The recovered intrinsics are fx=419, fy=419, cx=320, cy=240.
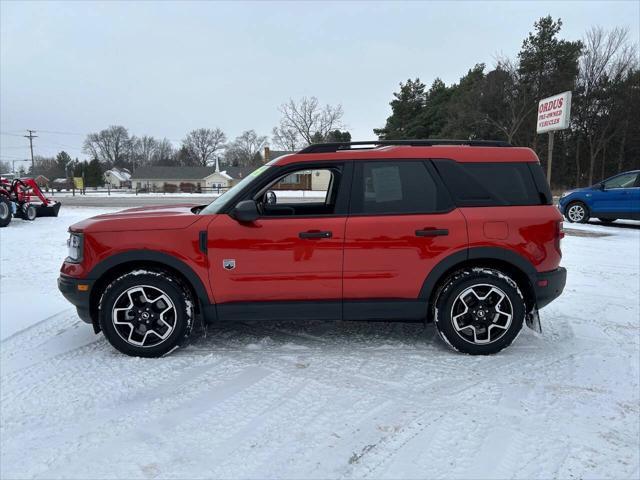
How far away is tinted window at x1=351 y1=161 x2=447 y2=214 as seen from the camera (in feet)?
11.7

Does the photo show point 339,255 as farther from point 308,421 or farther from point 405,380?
point 308,421

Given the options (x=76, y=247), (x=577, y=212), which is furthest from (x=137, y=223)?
(x=577, y=212)

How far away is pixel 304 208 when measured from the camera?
186 inches

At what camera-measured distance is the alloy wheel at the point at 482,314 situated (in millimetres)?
3574

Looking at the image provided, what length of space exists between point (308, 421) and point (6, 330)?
346cm

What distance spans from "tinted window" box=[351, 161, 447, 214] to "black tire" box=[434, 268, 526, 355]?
68 cm

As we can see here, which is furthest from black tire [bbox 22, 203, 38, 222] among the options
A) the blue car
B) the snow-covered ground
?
the blue car

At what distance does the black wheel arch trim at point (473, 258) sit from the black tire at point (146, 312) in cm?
203

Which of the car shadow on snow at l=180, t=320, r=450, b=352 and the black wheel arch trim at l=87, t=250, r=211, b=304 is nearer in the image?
the black wheel arch trim at l=87, t=250, r=211, b=304

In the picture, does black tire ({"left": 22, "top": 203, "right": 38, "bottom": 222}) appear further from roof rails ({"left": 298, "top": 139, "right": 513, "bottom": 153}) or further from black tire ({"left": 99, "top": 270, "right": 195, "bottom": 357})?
roof rails ({"left": 298, "top": 139, "right": 513, "bottom": 153})

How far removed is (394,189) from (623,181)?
10.9 m

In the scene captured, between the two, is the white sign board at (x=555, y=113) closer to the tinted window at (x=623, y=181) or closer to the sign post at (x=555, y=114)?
the sign post at (x=555, y=114)

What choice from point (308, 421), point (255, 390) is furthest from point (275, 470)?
point (255, 390)

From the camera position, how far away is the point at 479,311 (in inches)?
141
